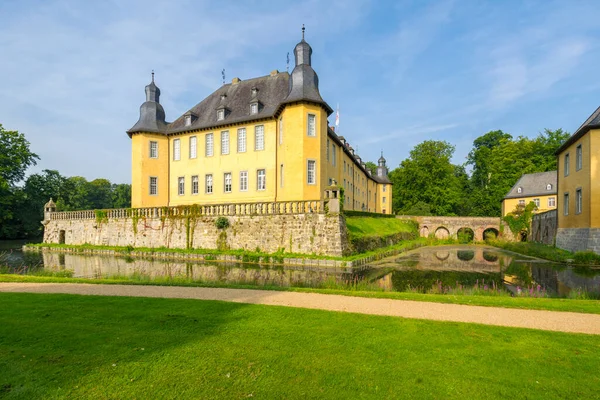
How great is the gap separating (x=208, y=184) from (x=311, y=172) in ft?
33.0

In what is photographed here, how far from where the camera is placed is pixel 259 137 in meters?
26.6

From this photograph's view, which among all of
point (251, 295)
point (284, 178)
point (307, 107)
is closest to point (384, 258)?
point (284, 178)

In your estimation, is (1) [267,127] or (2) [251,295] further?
(1) [267,127]

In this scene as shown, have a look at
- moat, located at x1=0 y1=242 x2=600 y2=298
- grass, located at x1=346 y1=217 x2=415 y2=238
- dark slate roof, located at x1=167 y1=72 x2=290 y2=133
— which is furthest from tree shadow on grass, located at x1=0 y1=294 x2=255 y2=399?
dark slate roof, located at x1=167 y1=72 x2=290 y2=133

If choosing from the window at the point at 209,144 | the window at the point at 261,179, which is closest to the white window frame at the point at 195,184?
the window at the point at 209,144

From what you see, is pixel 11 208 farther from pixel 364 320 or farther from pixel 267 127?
pixel 364 320

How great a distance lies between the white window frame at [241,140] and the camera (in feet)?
89.5

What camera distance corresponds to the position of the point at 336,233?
18.0m

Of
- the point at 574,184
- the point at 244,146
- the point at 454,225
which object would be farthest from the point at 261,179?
the point at 454,225

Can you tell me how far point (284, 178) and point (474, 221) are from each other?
1210 inches

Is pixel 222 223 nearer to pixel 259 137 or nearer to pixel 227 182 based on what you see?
pixel 227 182

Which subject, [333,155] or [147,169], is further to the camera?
[147,169]

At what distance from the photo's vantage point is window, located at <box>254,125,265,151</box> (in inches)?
1040

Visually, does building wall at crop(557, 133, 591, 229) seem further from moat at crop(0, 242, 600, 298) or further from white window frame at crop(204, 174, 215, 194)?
white window frame at crop(204, 174, 215, 194)
